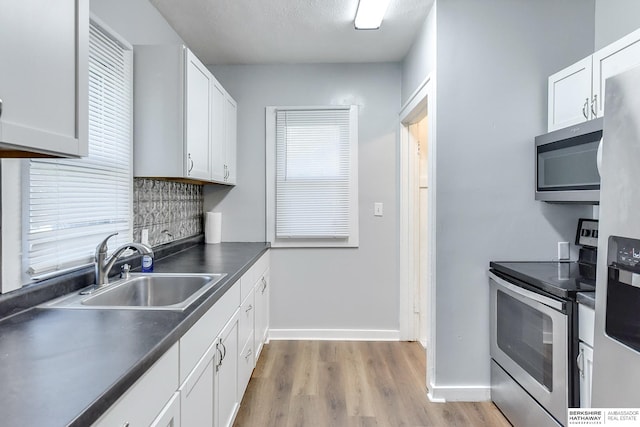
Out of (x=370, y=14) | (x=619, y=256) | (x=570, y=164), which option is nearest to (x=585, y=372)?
(x=619, y=256)

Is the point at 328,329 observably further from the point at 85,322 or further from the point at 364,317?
the point at 85,322

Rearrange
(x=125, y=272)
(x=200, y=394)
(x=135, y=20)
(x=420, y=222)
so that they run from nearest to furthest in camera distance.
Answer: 1. (x=200, y=394)
2. (x=125, y=272)
3. (x=135, y=20)
4. (x=420, y=222)

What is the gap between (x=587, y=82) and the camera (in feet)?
6.12

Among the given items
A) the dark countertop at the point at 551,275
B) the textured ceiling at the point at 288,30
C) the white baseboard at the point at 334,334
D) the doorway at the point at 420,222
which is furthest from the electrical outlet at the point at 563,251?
the textured ceiling at the point at 288,30

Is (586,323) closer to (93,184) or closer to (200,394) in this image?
(200,394)

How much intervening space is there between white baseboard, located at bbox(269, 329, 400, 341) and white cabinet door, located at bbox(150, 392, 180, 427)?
2.22m

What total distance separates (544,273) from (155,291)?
6.64ft

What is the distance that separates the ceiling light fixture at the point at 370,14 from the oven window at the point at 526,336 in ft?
6.17

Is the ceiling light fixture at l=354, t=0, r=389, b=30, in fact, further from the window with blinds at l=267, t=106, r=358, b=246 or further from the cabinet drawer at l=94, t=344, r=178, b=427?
the cabinet drawer at l=94, t=344, r=178, b=427

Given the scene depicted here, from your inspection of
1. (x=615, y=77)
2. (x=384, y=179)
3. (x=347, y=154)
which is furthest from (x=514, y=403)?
(x=347, y=154)

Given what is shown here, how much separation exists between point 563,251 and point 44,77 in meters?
2.66

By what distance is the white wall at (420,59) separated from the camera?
2350mm

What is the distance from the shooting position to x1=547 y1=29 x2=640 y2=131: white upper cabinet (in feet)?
5.29

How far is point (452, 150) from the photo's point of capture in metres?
2.28
